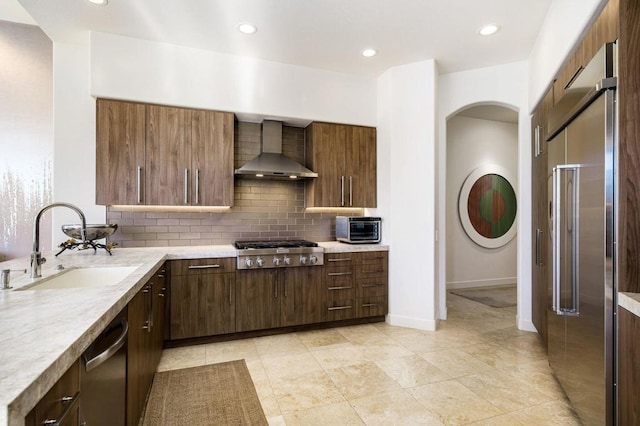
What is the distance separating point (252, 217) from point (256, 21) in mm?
2041

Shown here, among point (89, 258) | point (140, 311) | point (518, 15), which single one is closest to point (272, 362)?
point (140, 311)

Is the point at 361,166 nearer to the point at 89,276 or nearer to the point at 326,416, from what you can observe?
the point at 326,416

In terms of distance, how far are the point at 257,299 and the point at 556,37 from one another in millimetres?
3408

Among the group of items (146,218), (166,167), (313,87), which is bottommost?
(146,218)

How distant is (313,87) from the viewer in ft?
12.5

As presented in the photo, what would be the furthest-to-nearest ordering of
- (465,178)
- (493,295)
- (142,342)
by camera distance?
(465,178) < (493,295) < (142,342)

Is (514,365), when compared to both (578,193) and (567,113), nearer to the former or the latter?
(578,193)

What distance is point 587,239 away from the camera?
1755 millimetres

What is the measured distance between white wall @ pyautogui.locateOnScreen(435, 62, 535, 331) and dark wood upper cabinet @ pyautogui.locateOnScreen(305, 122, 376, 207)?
0.83 m

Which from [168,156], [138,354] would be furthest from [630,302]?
[168,156]

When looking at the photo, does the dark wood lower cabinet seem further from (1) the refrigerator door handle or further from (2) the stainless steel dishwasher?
(1) the refrigerator door handle

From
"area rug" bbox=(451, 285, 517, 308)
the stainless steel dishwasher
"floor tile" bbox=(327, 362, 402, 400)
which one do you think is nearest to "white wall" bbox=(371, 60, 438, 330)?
"floor tile" bbox=(327, 362, 402, 400)

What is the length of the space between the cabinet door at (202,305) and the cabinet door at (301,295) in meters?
0.54

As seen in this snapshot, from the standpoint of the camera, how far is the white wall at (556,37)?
6.62 feet
